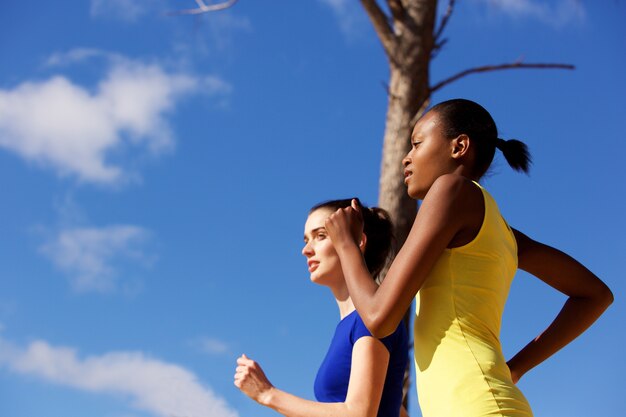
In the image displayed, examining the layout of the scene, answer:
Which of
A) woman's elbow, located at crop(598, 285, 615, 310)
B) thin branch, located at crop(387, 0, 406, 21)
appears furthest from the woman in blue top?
thin branch, located at crop(387, 0, 406, 21)

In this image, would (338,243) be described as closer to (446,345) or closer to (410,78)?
(446,345)

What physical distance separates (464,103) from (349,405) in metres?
0.86

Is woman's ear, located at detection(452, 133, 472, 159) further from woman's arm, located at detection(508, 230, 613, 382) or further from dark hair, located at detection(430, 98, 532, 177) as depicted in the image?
woman's arm, located at detection(508, 230, 613, 382)

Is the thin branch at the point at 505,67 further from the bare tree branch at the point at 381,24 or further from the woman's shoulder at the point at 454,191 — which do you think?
the woman's shoulder at the point at 454,191

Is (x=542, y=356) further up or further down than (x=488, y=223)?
further down

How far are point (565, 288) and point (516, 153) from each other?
402 millimetres

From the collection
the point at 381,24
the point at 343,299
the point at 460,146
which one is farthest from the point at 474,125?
the point at 381,24

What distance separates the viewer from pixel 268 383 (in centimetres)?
217

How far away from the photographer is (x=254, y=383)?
85.0 inches

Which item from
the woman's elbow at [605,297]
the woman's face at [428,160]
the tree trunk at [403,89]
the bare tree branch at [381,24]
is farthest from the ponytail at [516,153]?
the bare tree branch at [381,24]

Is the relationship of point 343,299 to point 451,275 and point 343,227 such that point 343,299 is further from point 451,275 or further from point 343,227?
point 451,275

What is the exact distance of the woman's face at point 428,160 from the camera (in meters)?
1.97

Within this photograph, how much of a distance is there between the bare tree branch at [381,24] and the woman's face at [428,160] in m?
2.59

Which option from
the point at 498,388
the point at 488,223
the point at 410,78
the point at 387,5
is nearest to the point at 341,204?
the point at 488,223
